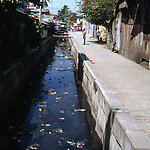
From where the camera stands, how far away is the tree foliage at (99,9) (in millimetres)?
21375

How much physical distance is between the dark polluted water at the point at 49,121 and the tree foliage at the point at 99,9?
12331 millimetres

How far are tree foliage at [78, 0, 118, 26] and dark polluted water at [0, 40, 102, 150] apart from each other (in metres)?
12.3

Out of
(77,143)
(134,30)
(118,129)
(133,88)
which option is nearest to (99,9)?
(134,30)

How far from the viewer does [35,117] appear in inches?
299

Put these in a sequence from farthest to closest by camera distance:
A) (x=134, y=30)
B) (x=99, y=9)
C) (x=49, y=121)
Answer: (x=99, y=9)
(x=134, y=30)
(x=49, y=121)

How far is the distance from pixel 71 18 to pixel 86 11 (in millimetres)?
135964

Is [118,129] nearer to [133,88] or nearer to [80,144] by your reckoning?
[80,144]

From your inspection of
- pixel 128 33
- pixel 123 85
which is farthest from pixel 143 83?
pixel 128 33

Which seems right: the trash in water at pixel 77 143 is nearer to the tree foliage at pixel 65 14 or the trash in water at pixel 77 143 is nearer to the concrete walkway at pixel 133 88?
the concrete walkway at pixel 133 88

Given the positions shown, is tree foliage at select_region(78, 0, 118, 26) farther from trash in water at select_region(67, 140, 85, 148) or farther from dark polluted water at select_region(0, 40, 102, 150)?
trash in water at select_region(67, 140, 85, 148)

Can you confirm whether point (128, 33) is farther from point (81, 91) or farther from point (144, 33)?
point (81, 91)

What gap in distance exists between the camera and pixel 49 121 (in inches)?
285

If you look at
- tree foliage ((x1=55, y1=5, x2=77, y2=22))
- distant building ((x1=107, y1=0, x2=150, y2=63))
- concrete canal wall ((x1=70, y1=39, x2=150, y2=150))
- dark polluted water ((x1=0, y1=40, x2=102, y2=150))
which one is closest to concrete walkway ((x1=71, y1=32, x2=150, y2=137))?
concrete canal wall ((x1=70, y1=39, x2=150, y2=150))

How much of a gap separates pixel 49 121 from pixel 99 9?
16.6 metres
